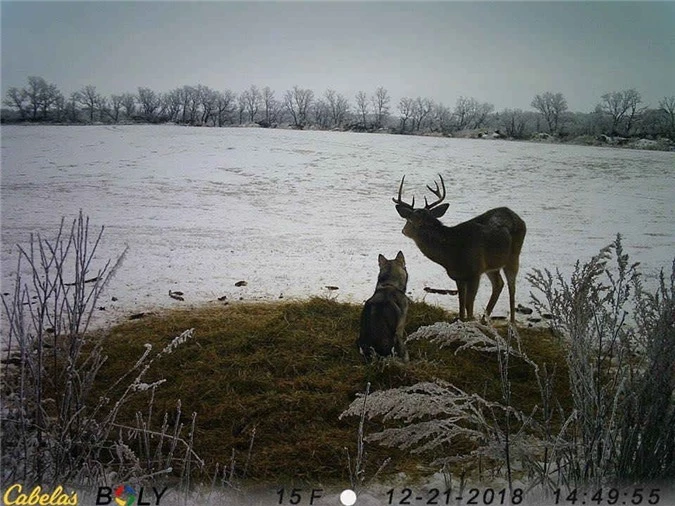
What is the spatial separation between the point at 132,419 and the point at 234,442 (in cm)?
59

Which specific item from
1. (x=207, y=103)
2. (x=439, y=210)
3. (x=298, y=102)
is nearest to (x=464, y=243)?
(x=439, y=210)

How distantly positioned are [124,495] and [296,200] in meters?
3.51

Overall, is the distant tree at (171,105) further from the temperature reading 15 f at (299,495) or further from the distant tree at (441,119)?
the temperature reading 15 f at (299,495)

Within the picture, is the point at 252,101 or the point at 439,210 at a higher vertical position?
the point at 252,101

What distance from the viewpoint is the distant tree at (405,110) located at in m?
4.57

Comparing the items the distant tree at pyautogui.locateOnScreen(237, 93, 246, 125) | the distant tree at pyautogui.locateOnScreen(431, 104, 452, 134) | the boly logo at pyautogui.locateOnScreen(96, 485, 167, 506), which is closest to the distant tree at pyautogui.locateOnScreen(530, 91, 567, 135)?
the distant tree at pyautogui.locateOnScreen(431, 104, 452, 134)

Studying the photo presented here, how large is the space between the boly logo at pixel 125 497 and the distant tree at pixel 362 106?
3.37 meters

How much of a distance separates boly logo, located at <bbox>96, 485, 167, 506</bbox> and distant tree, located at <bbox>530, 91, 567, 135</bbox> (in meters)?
4.02

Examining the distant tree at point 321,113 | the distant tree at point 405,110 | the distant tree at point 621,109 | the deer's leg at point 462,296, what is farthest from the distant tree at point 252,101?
the distant tree at point 621,109

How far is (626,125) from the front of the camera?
4535mm

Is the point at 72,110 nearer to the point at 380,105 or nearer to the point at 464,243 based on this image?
the point at 380,105

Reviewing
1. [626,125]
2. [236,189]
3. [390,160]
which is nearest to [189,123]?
[236,189]

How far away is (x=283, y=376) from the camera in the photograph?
10.4 feet

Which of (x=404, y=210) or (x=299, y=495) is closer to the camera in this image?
(x=299, y=495)
